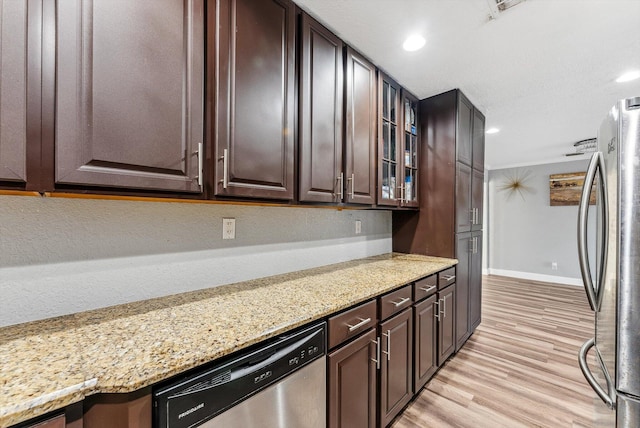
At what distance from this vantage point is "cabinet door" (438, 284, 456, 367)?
2.12 meters

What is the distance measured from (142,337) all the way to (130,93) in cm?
80

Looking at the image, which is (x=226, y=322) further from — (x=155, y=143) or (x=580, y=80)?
(x=580, y=80)

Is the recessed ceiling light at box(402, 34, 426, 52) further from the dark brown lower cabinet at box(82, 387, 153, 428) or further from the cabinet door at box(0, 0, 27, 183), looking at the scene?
the dark brown lower cabinet at box(82, 387, 153, 428)

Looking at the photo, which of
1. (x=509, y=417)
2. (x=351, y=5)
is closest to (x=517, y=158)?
(x=509, y=417)

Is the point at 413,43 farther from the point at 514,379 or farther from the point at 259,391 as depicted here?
the point at 514,379

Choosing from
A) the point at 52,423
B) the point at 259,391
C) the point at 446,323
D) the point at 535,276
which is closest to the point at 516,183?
the point at 535,276

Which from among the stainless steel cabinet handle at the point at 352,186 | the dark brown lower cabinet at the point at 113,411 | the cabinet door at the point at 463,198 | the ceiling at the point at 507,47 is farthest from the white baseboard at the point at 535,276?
the dark brown lower cabinet at the point at 113,411

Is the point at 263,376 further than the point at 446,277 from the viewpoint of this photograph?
No

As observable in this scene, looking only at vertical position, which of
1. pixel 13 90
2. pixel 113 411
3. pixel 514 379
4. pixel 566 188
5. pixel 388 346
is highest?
pixel 566 188

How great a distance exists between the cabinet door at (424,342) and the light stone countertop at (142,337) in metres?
0.53

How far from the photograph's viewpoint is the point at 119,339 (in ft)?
2.78

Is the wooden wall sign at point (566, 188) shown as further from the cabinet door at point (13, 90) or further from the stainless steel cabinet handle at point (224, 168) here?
the cabinet door at point (13, 90)

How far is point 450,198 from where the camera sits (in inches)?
92.7

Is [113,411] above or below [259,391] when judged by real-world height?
above
